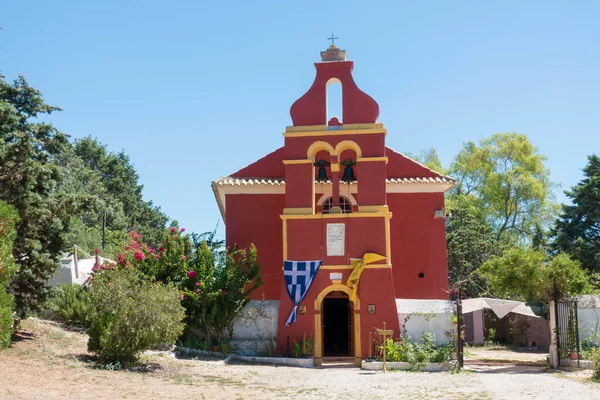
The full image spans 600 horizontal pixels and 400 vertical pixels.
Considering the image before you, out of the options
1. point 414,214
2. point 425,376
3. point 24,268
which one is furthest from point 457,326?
point 24,268

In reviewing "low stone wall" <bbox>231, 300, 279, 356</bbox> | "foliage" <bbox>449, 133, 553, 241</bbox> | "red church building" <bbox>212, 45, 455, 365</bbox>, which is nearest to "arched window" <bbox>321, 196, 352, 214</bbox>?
"red church building" <bbox>212, 45, 455, 365</bbox>

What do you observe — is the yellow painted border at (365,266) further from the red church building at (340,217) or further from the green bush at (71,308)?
the green bush at (71,308)

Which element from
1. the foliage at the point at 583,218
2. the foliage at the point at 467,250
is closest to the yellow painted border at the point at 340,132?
the foliage at the point at 583,218

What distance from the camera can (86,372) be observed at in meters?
14.9

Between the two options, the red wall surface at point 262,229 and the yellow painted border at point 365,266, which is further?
the red wall surface at point 262,229

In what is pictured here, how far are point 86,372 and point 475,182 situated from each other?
1489 inches

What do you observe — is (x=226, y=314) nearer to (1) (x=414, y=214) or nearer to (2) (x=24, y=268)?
Result: (2) (x=24, y=268)

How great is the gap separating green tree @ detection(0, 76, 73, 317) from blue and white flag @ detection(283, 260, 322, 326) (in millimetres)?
7077

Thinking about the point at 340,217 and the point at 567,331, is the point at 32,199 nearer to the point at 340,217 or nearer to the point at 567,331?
the point at 340,217

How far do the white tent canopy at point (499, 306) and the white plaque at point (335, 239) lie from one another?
1017cm

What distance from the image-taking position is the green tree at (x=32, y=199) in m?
17.4

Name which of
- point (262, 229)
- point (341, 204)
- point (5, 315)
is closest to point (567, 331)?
point (341, 204)

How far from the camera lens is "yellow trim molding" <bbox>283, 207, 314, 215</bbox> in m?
22.0

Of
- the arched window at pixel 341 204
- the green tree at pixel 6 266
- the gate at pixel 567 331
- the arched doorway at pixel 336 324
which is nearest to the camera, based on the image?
the green tree at pixel 6 266
